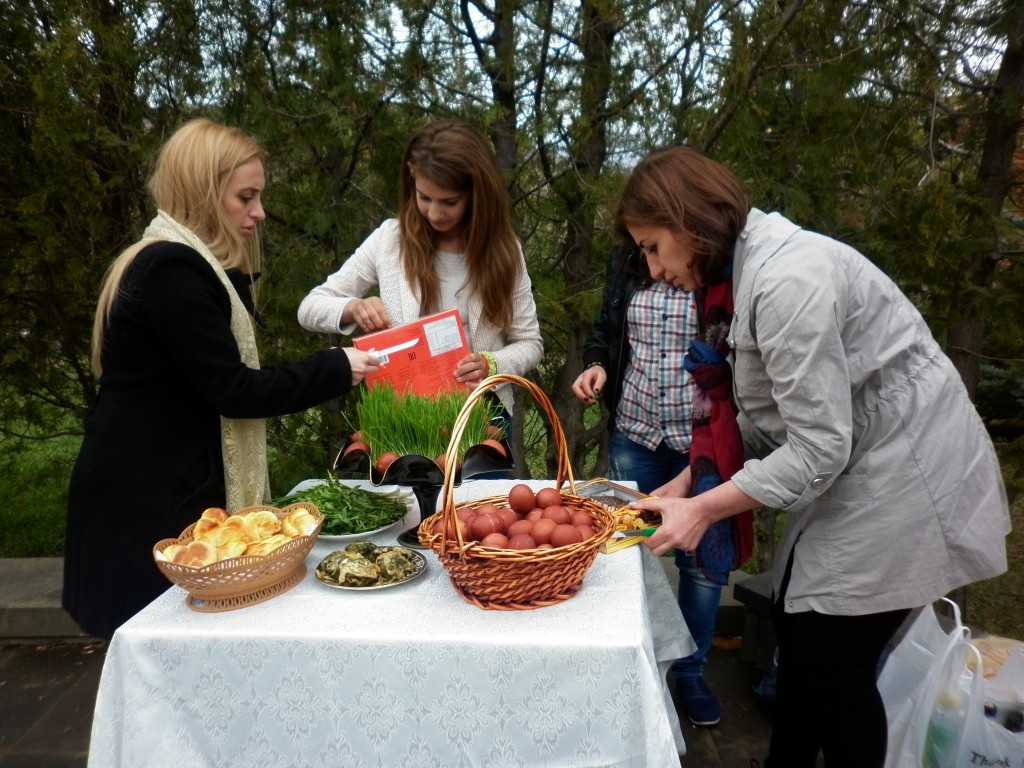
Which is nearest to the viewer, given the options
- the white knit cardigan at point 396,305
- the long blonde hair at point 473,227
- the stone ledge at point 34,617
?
the long blonde hair at point 473,227

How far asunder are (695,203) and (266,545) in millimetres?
1242

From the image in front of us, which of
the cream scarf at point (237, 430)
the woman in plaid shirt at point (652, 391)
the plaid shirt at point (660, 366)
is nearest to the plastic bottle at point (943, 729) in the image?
the woman in plaid shirt at point (652, 391)

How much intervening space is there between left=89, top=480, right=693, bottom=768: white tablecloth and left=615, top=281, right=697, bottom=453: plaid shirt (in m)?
1.08

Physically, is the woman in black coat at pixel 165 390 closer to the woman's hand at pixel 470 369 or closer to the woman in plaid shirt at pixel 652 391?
the woman's hand at pixel 470 369

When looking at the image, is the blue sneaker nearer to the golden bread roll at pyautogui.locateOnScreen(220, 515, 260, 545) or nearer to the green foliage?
the green foliage

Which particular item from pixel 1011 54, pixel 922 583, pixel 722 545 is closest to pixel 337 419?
pixel 722 545

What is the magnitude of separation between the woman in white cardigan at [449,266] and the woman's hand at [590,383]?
19 centimetres

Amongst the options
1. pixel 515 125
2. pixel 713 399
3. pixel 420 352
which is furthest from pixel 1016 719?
pixel 515 125

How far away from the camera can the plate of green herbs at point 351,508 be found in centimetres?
188

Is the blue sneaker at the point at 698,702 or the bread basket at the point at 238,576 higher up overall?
the bread basket at the point at 238,576

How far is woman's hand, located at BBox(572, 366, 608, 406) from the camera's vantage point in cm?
261

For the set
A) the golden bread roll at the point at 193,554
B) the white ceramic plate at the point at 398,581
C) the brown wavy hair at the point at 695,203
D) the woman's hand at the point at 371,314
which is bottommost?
the white ceramic plate at the point at 398,581

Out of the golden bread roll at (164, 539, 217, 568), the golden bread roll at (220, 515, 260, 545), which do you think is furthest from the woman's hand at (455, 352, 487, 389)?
the golden bread roll at (164, 539, 217, 568)

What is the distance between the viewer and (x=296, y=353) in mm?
3822
